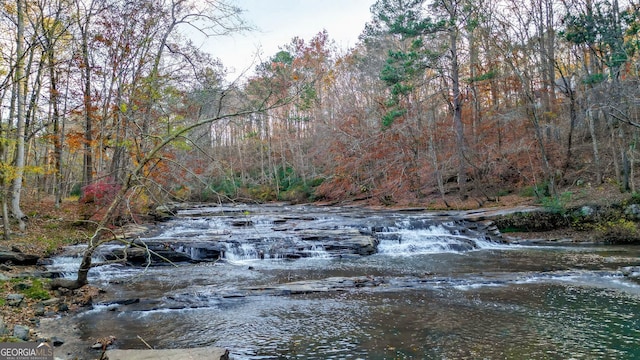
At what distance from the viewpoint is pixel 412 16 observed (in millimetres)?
20562

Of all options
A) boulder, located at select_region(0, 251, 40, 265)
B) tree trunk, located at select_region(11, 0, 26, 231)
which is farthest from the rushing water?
tree trunk, located at select_region(11, 0, 26, 231)

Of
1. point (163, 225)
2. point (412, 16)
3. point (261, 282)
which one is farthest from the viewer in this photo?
point (412, 16)

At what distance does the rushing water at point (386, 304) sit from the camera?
5.38m

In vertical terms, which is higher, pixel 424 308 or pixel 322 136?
pixel 322 136

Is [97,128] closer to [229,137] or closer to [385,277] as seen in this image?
[385,277]

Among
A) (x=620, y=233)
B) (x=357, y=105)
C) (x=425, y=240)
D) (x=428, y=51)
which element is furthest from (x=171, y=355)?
(x=357, y=105)

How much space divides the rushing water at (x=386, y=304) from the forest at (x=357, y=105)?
2227 mm

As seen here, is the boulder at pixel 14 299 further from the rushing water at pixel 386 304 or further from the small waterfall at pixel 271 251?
the small waterfall at pixel 271 251

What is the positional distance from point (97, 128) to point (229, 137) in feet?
107

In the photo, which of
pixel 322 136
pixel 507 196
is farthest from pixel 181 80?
pixel 322 136

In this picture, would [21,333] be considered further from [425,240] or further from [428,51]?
[428,51]

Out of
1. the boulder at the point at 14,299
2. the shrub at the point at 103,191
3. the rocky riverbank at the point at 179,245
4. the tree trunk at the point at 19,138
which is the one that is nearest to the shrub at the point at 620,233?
the rocky riverbank at the point at 179,245

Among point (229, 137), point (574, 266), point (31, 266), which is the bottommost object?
point (574, 266)

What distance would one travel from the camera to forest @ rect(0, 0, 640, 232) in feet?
33.1
